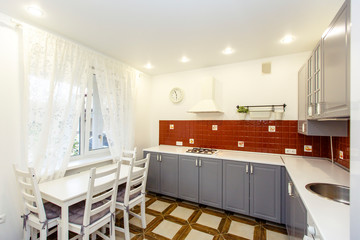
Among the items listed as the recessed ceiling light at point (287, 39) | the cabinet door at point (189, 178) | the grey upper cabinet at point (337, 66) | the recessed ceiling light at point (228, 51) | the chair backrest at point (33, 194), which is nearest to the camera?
the grey upper cabinet at point (337, 66)

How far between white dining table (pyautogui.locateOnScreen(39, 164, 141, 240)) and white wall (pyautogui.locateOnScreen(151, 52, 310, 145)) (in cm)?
198

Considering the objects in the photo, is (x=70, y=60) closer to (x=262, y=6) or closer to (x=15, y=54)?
(x=15, y=54)

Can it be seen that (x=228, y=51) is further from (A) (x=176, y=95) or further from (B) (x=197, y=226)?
(B) (x=197, y=226)

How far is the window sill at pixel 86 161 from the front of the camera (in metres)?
2.23

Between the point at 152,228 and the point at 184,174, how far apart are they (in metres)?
0.94

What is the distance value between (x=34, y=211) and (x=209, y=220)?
2.05 metres

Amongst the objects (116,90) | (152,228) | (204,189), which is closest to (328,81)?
(204,189)

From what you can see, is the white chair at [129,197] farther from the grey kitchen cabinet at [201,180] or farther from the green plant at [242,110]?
the green plant at [242,110]

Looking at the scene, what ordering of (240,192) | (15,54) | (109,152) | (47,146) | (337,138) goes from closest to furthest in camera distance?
(15,54) → (47,146) → (337,138) → (240,192) → (109,152)

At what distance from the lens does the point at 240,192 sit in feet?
7.98

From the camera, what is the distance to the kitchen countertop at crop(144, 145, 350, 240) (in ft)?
2.86

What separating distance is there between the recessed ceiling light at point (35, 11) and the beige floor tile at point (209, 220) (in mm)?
3092

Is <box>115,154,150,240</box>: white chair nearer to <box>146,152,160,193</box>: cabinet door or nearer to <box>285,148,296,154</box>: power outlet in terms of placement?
<box>146,152,160,193</box>: cabinet door

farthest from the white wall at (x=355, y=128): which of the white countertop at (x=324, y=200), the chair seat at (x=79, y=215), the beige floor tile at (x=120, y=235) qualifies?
the beige floor tile at (x=120, y=235)
